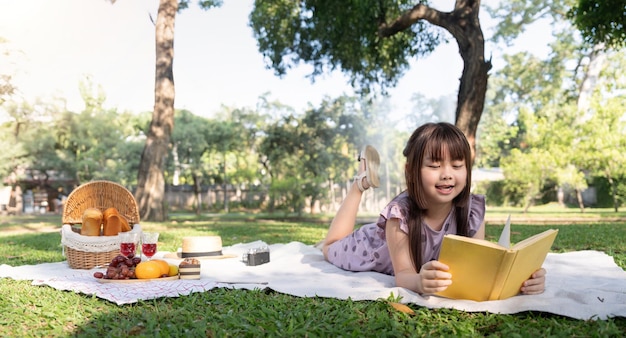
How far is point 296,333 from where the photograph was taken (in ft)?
7.45

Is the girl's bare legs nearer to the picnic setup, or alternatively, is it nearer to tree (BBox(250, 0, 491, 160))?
the picnic setup

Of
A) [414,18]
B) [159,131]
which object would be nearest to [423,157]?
[414,18]

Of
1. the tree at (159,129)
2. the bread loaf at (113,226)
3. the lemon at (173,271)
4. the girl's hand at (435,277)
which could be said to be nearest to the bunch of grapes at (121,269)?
the lemon at (173,271)

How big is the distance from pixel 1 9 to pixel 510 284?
2156 cm

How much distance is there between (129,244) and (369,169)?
1901 mm

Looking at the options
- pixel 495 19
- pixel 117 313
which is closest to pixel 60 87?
pixel 495 19

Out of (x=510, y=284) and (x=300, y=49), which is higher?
(x=300, y=49)

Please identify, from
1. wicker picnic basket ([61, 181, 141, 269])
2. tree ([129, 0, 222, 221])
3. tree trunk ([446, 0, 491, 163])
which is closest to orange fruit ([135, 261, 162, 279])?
wicker picnic basket ([61, 181, 141, 269])

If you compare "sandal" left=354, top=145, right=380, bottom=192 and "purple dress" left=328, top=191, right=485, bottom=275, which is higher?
"sandal" left=354, top=145, right=380, bottom=192

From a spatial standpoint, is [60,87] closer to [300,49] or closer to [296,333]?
[300,49]

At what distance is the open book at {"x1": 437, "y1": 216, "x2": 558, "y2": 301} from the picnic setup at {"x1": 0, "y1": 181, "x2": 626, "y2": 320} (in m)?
0.05

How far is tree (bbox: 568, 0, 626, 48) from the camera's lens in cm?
861

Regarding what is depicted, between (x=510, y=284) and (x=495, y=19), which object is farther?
(x=495, y=19)

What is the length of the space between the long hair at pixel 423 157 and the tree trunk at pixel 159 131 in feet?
33.6
